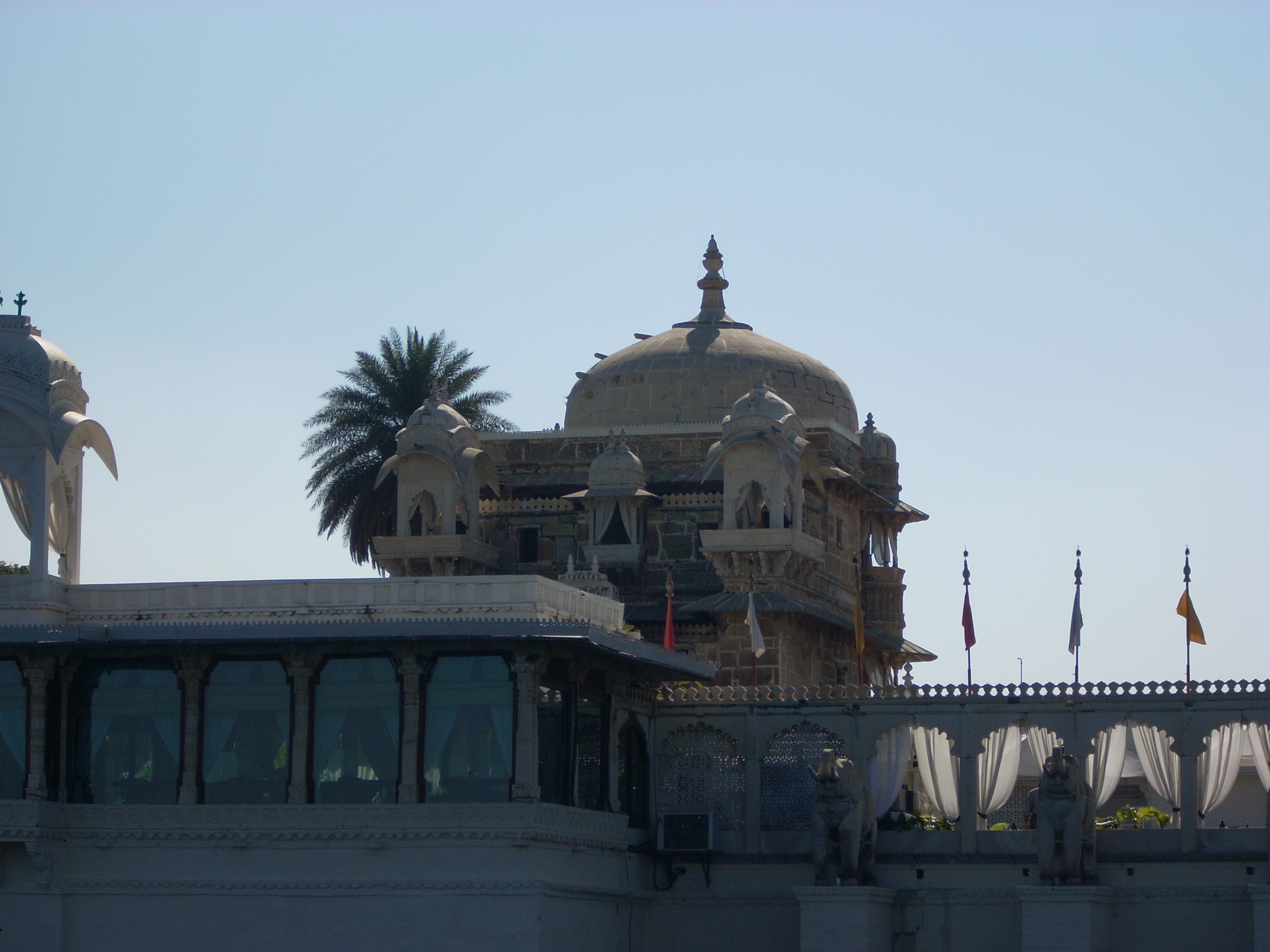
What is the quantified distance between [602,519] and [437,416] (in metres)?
4.54

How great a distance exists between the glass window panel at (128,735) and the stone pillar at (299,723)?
A: 2031mm

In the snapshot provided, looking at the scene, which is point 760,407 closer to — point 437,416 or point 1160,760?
point 437,416

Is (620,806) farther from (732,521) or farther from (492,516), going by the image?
(492,516)

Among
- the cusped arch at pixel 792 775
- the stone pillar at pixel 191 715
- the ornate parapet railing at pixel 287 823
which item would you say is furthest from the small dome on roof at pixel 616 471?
the stone pillar at pixel 191 715

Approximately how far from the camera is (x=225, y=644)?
128 feet

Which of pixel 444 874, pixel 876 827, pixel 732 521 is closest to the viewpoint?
pixel 444 874

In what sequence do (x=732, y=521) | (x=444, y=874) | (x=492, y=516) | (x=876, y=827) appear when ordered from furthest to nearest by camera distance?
(x=492, y=516) < (x=732, y=521) < (x=876, y=827) < (x=444, y=874)

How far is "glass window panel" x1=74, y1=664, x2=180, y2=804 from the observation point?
39219 millimetres

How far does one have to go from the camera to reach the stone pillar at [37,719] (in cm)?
3900

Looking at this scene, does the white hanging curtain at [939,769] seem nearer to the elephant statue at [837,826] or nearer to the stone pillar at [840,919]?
the elephant statue at [837,826]

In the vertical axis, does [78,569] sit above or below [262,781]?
above

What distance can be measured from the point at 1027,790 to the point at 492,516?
47.6ft

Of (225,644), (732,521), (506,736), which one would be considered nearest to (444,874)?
(506,736)

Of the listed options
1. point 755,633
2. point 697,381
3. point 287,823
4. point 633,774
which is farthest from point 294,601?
point 697,381
